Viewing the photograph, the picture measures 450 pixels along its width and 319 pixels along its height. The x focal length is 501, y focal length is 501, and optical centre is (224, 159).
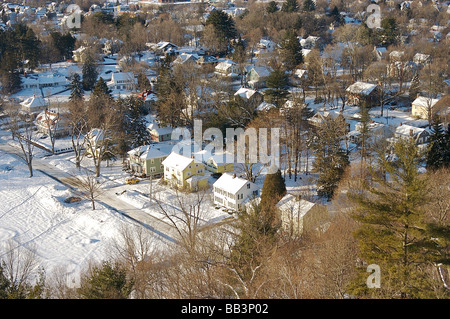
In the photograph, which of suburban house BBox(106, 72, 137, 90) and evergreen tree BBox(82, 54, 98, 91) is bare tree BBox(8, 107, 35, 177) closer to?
evergreen tree BBox(82, 54, 98, 91)

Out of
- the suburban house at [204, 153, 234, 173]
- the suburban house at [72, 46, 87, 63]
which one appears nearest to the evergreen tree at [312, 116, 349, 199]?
the suburban house at [204, 153, 234, 173]

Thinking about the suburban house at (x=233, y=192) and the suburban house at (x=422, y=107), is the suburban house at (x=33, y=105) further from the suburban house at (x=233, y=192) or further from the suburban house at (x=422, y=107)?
the suburban house at (x=422, y=107)

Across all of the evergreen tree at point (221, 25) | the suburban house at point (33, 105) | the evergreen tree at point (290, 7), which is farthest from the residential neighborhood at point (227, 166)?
the evergreen tree at point (290, 7)

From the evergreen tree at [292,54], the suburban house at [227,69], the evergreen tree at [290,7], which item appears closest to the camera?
the evergreen tree at [292,54]

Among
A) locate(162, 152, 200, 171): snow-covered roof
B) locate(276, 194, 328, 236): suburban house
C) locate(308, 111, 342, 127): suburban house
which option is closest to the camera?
locate(276, 194, 328, 236): suburban house

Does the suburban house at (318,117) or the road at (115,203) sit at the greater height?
the suburban house at (318,117)

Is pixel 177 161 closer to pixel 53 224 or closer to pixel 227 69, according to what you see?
pixel 53 224

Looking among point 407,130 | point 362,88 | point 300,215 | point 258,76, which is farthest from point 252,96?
point 300,215
